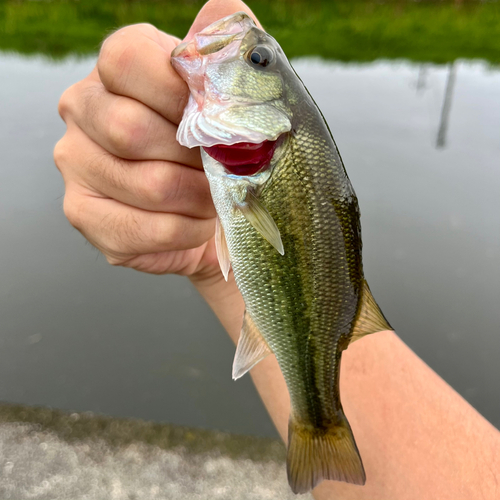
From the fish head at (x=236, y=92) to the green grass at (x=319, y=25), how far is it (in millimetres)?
6042

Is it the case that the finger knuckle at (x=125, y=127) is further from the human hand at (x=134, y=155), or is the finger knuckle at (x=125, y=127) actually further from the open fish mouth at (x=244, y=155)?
the open fish mouth at (x=244, y=155)

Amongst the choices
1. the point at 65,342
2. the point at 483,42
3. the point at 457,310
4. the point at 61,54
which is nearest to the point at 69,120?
the point at 65,342

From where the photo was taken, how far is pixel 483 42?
7379 mm

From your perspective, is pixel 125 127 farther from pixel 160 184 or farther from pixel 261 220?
pixel 261 220

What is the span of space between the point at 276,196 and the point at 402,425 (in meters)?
0.83

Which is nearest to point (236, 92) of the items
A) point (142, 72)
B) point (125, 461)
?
point (142, 72)

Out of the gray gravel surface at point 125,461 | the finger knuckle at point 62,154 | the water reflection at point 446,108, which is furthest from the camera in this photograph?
the water reflection at point 446,108

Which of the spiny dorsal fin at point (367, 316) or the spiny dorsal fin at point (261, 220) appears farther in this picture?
the spiny dorsal fin at point (367, 316)

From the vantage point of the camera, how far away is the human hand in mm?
832

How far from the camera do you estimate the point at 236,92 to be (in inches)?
33.3

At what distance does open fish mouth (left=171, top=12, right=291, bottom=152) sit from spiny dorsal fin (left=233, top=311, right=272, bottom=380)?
0.42 metres

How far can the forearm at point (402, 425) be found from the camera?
3.45 feet

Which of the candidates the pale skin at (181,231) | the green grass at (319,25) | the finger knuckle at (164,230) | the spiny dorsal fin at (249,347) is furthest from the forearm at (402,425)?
the green grass at (319,25)

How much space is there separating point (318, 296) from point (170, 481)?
1.10 meters
